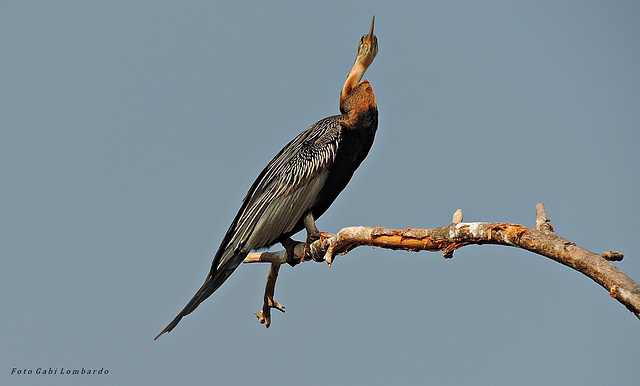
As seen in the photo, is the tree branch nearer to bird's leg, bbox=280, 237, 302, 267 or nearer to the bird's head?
bird's leg, bbox=280, 237, 302, 267

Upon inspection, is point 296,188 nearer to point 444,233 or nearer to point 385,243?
point 385,243

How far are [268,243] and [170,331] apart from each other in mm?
1282

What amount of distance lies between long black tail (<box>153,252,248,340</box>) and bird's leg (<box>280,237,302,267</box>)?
0.43 meters

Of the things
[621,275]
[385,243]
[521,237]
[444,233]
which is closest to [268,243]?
[385,243]

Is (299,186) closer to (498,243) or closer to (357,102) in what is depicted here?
(357,102)

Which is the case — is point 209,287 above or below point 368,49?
below

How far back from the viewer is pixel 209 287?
6.84 metres

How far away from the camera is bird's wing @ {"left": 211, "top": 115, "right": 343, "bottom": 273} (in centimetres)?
705

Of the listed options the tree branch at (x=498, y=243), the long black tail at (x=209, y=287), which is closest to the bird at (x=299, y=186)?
the long black tail at (x=209, y=287)

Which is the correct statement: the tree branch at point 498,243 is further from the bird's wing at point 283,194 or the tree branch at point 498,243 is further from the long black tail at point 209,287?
the long black tail at point 209,287

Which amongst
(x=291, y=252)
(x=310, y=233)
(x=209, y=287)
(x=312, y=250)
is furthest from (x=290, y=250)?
(x=209, y=287)

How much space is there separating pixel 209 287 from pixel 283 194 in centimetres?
118

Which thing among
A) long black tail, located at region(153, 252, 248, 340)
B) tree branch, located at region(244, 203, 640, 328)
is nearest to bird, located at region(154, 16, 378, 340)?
long black tail, located at region(153, 252, 248, 340)

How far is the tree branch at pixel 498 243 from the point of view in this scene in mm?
4150
